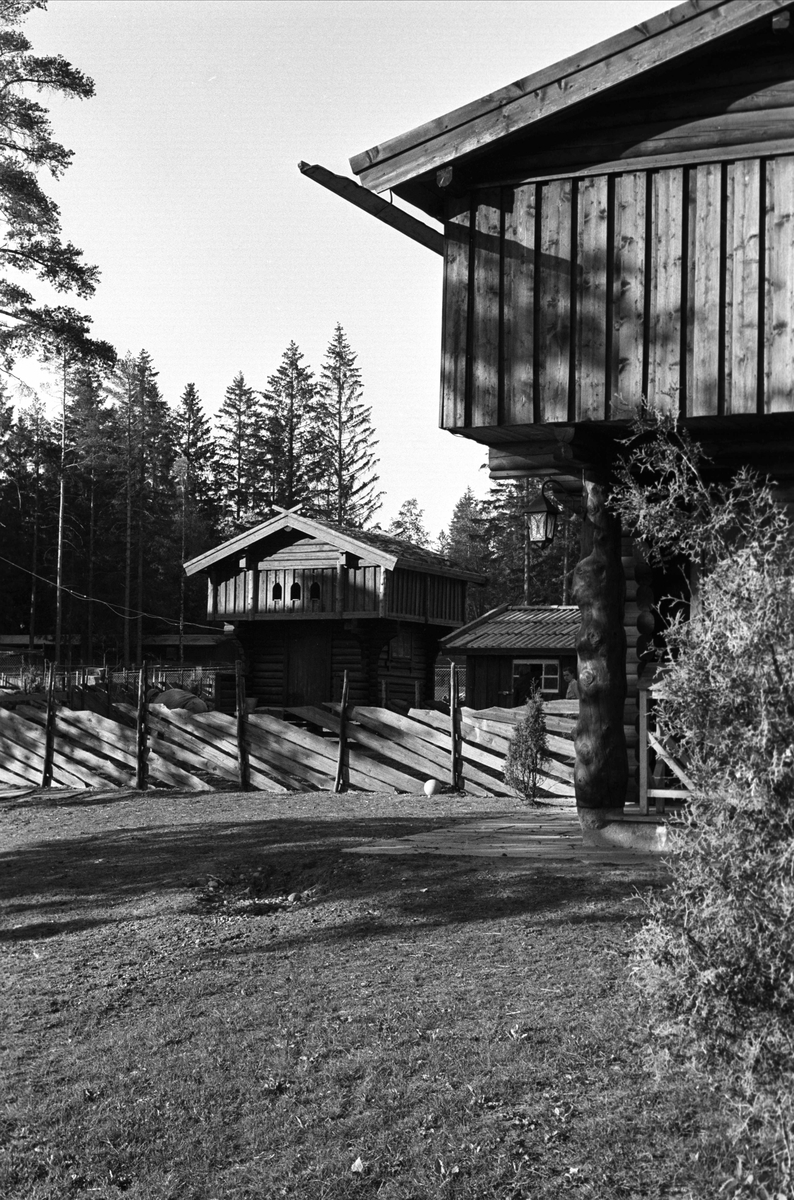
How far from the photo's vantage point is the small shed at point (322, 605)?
1347 inches

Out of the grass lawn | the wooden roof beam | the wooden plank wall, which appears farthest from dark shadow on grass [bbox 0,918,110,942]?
the wooden roof beam

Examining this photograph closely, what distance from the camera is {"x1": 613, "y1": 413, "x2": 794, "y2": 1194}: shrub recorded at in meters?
3.93

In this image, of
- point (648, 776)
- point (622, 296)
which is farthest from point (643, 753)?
point (622, 296)

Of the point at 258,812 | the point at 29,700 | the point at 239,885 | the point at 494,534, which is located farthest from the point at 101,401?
the point at 239,885

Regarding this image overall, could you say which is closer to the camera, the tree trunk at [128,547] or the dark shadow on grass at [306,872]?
the dark shadow on grass at [306,872]

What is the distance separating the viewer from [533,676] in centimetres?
3469

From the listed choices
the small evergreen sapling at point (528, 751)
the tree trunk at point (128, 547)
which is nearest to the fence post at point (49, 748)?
the small evergreen sapling at point (528, 751)

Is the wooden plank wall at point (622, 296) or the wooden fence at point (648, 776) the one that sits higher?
the wooden plank wall at point (622, 296)

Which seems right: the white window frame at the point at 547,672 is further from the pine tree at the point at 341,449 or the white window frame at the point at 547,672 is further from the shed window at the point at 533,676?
the pine tree at the point at 341,449

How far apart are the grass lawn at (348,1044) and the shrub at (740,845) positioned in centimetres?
44

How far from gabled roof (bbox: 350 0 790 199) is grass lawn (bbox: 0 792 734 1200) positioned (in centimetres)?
632

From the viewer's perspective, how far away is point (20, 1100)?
253 inches

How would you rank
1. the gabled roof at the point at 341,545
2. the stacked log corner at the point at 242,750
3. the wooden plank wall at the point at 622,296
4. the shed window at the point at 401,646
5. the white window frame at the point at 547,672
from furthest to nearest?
the shed window at the point at 401,646
the white window frame at the point at 547,672
the gabled roof at the point at 341,545
the stacked log corner at the point at 242,750
the wooden plank wall at the point at 622,296

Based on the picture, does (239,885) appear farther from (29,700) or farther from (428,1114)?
(29,700)
